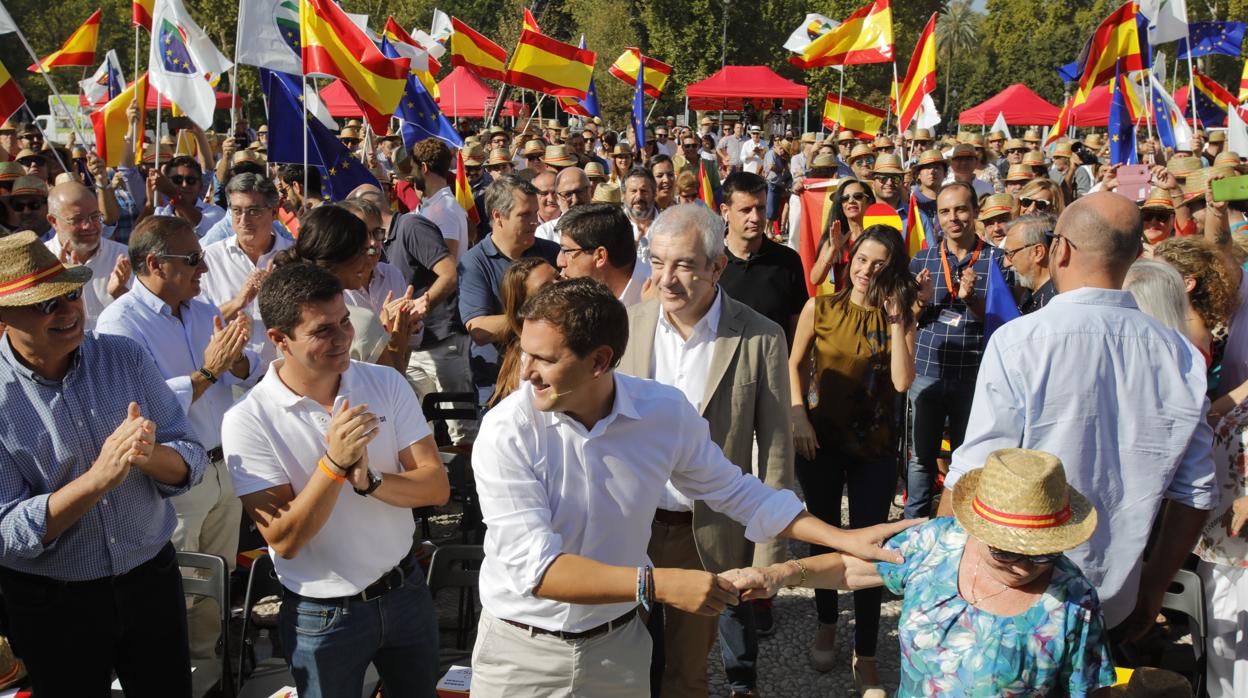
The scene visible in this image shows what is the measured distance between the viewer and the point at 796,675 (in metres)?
4.50

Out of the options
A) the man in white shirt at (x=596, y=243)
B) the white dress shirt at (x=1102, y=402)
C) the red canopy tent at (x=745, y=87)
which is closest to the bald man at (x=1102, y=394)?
the white dress shirt at (x=1102, y=402)

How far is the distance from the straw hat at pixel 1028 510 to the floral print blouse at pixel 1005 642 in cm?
18

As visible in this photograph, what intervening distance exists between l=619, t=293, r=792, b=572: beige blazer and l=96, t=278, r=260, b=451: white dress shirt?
6.29 ft

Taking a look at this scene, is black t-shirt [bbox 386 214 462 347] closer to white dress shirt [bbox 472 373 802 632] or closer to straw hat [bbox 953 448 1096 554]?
white dress shirt [bbox 472 373 802 632]

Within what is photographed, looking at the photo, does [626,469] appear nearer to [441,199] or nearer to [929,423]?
[929,423]

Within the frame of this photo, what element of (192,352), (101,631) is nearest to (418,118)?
(192,352)

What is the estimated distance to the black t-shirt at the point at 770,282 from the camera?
5246 mm

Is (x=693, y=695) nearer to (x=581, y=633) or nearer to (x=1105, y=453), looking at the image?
(x=581, y=633)

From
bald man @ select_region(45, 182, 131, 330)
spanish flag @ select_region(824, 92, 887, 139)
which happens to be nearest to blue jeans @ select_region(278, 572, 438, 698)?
bald man @ select_region(45, 182, 131, 330)

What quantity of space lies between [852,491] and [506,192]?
2.61 meters

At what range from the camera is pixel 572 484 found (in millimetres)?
2529

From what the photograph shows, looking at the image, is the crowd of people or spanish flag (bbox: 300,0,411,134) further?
spanish flag (bbox: 300,0,411,134)

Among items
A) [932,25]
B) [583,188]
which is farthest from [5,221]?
[932,25]

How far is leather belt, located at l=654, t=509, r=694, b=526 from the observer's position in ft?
11.8
